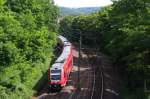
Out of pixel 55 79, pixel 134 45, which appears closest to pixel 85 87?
pixel 55 79

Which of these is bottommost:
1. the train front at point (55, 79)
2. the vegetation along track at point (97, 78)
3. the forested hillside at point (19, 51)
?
the vegetation along track at point (97, 78)

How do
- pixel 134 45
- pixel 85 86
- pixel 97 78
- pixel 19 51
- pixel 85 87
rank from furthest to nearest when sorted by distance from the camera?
pixel 97 78 < pixel 85 86 < pixel 85 87 < pixel 134 45 < pixel 19 51

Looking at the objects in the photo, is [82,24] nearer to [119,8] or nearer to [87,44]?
[87,44]

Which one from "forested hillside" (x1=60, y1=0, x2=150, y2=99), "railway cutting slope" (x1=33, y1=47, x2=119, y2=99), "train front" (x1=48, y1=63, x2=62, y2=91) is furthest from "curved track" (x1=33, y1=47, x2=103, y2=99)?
"forested hillside" (x1=60, y1=0, x2=150, y2=99)

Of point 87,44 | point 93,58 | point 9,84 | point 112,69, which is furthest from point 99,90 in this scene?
point 87,44

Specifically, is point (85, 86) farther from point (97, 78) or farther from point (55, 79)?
point (97, 78)

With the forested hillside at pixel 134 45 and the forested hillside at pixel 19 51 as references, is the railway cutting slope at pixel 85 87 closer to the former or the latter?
the forested hillside at pixel 19 51

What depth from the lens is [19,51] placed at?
50.1 m

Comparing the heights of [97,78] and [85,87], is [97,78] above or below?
below

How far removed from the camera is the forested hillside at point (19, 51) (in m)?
45.7

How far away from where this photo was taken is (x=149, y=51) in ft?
161

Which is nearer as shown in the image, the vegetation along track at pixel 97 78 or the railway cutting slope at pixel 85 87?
the railway cutting slope at pixel 85 87

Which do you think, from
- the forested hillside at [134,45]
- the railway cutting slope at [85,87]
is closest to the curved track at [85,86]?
the railway cutting slope at [85,87]

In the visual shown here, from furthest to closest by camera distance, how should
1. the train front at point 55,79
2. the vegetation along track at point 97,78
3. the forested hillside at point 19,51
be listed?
the train front at point 55,79, the vegetation along track at point 97,78, the forested hillside at point 19,51
